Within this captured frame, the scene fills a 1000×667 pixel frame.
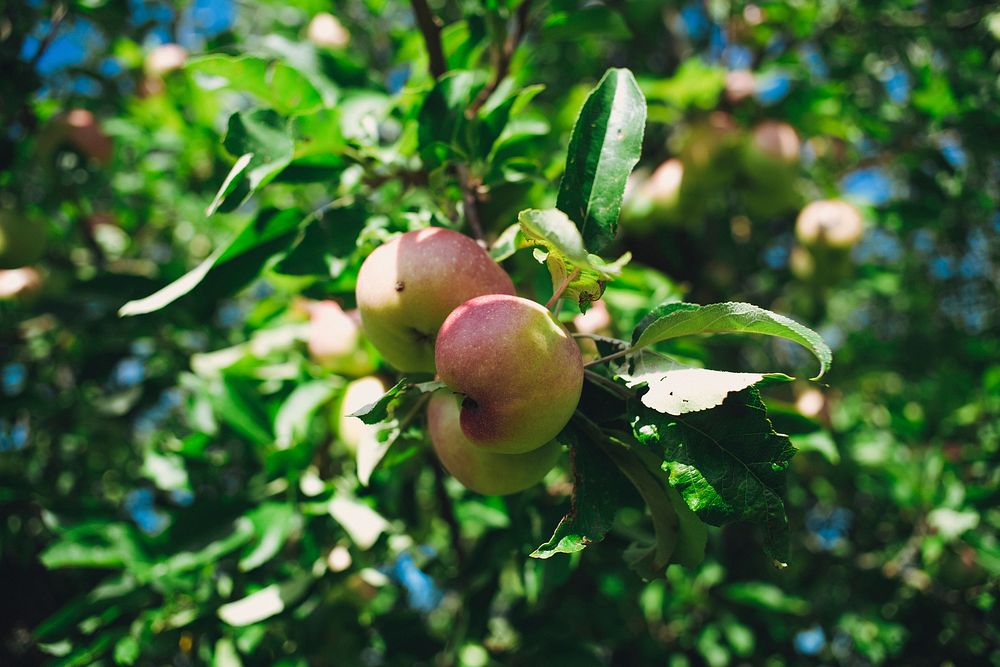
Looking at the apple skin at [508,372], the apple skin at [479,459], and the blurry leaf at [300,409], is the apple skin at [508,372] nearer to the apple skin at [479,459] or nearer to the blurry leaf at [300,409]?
the apple skin at [479,459]

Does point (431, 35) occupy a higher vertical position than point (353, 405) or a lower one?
higher

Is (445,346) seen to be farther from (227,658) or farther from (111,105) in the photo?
(111,105)

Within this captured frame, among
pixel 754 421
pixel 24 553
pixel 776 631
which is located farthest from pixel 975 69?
pixel 24 553

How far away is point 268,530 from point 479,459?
0.55 meters

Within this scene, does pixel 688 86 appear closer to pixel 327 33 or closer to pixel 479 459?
pixel 327 33

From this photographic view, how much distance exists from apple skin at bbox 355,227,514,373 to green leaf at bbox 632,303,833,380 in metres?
0.18

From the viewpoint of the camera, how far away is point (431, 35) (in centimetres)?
122

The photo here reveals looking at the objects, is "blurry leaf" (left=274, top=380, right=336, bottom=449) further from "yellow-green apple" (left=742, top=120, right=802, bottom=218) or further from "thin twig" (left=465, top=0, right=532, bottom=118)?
"yellow-green apple" (left=742, top=120, right=802, bottom=218)

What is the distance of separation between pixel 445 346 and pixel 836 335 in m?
3.28

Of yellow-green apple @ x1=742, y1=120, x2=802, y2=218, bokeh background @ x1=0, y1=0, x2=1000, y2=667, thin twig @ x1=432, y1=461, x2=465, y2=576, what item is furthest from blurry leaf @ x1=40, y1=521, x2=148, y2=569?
yellow-green apple @ x1=742, y1=120, x2=802, y2=218

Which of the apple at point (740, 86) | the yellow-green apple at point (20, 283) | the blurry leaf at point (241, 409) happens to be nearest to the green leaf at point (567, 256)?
the blurry leaf at point (241, 409)

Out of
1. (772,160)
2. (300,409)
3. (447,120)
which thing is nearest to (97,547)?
(300,409)

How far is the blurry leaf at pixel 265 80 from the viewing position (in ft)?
3.43

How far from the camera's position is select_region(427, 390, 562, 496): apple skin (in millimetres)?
812
